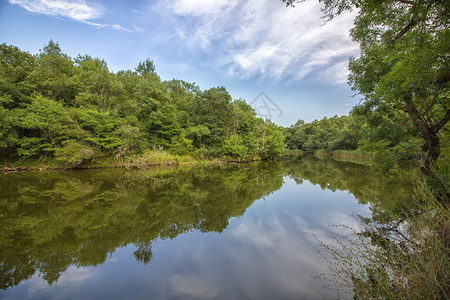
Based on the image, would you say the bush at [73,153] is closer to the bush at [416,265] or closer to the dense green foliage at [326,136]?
the bush at [416,265]

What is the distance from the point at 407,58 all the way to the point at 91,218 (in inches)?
368

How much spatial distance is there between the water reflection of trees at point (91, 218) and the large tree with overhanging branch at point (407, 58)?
19.9ft

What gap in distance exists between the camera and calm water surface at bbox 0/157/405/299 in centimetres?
359

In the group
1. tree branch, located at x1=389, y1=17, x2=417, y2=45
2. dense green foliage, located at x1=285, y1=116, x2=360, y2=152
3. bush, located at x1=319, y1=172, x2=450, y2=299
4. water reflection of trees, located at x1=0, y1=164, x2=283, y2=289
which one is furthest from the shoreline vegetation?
dense green foliage, located at x1=285, y1=116, x2=360, y2=152

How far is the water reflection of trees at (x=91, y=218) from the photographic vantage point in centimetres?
434

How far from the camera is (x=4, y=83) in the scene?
16.5 metres

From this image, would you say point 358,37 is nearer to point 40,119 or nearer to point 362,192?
point 362,192

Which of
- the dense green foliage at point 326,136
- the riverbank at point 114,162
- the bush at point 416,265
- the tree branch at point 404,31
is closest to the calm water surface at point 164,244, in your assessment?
the bush at point 416,265

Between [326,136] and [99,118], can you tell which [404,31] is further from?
[326,136]

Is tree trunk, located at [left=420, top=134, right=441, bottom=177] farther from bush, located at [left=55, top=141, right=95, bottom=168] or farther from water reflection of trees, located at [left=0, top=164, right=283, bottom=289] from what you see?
bush, located at [left=55, top=141, right=95, bottom=168]

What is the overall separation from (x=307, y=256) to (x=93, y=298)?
4459mm

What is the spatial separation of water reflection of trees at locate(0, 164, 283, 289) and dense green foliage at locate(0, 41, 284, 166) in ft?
23.0

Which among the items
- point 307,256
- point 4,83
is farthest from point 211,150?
point 307,256

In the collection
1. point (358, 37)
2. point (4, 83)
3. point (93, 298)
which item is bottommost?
point (93, 298)
